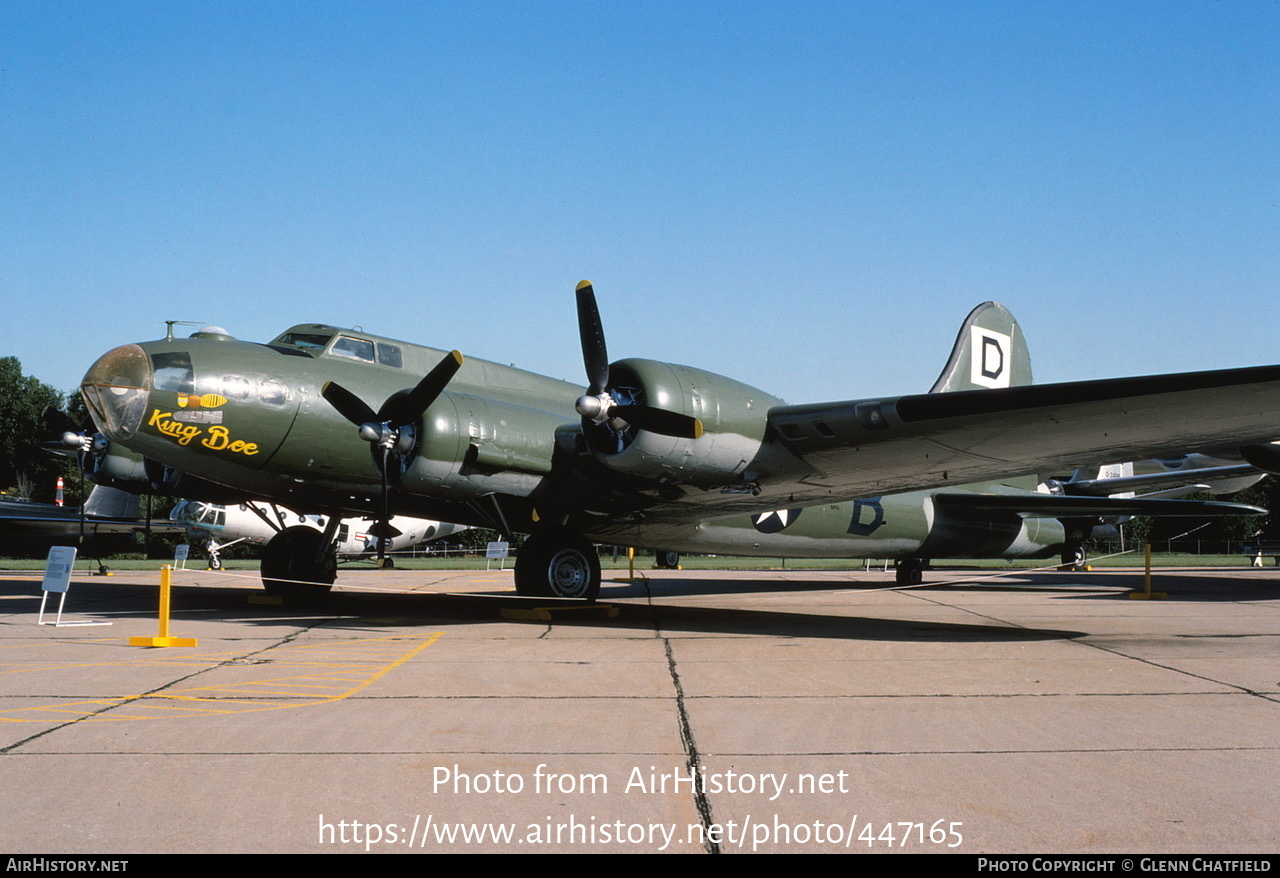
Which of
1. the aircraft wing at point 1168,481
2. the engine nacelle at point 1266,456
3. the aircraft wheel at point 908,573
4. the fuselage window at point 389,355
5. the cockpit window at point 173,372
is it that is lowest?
the aircraft wheel at point 908,573

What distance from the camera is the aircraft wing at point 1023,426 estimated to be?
10.4 meters

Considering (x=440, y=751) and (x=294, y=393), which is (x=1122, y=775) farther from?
(x=294, y=393)

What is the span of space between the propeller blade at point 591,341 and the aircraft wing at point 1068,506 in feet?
35.8

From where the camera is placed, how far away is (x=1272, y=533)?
72.7m

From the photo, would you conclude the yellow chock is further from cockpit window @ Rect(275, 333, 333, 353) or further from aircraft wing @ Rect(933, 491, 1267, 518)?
aircraft wing @ Rect(933, 491, 1267, 518)

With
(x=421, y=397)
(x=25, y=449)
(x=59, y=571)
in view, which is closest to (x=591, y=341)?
(x=421, y=397)

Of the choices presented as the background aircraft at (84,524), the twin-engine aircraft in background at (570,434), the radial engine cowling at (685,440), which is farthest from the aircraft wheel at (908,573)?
the background aircraft at (84,524)

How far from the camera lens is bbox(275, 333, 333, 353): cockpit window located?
570 inches

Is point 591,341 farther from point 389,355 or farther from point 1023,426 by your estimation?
point 1023,426

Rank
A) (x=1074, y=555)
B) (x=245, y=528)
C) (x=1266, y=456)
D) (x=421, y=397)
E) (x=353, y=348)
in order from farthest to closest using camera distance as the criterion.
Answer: (x=245, y=528)
(x=1074, y=555)
(x=1266, y=456)
(x=353, y=348)
(x=421, y=397)

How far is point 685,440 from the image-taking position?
12.5 meters

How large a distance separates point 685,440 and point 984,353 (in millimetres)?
10172

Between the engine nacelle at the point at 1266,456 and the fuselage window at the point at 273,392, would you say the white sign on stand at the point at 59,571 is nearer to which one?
the fuselage window at the point at 273,392

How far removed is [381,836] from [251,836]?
0.54 meters
